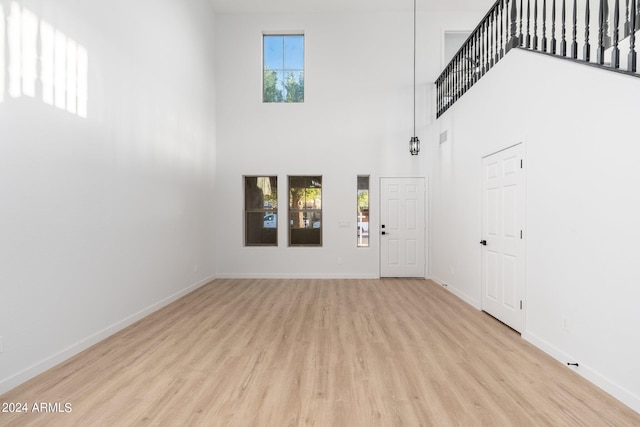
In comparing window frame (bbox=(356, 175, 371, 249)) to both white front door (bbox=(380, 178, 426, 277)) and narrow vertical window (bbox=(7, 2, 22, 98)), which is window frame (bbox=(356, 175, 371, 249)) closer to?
white front door (bbox=(380, 178, 426, 277))

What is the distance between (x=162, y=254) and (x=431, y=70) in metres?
6.14

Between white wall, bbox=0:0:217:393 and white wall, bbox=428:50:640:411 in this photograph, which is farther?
white wall, bbox=0:0:217:393

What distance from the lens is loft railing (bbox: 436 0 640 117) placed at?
2404 mm

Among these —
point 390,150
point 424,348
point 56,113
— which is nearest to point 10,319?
point 56,113

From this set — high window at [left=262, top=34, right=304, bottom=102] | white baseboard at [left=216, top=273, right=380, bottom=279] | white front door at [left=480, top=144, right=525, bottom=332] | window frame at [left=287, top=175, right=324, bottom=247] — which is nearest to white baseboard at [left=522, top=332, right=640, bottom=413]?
white front door at [left=480, top=144, right=525, bottom=332]

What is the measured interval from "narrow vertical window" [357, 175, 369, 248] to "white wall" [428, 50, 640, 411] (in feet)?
9.60

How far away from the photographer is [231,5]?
6551 mm

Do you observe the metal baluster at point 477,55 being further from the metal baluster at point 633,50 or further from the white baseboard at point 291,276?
the white baseboard at point 291,276

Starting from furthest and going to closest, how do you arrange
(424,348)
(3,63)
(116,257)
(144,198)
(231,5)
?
(231,5)
(144,198)
(116,257)
(424,348)
(3,63)

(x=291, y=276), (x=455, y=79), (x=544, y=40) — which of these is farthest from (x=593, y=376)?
(x=291, y=276)

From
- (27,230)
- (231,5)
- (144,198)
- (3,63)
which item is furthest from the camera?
(231,5)

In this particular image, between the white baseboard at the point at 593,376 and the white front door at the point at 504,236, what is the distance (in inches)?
14.3

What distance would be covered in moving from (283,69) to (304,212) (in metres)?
3.11

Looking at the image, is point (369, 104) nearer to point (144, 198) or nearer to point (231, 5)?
point (231, 5)
